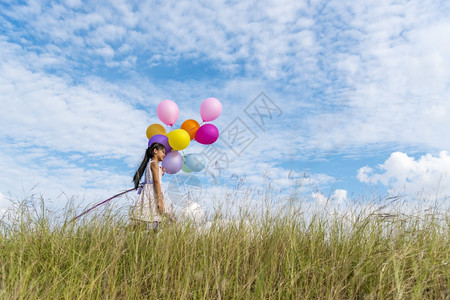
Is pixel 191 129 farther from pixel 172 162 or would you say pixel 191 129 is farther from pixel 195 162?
pixel 172 162

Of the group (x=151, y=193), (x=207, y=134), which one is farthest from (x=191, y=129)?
(x=151, y=193)

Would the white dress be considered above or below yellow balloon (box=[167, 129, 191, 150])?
below

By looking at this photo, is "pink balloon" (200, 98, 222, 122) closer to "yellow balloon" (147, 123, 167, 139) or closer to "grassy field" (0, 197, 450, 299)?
"yellow balloon" (147, 123, 167, 139)

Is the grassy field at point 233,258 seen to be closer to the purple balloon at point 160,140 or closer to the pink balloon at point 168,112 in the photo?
the purple balloon at point 160,140

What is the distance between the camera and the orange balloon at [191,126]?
639 cm

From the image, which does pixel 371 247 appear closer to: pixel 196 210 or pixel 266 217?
pixel 266 217

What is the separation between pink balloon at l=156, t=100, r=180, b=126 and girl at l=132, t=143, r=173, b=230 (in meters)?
1.18

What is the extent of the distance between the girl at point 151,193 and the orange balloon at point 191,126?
1207 mm

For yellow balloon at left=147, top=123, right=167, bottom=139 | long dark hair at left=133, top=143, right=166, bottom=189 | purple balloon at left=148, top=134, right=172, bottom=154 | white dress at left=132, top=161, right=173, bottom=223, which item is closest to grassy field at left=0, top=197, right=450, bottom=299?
white dress at left=132, top=161, right=173, bottom=223

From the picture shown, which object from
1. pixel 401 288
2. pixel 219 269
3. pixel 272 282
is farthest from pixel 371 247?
pixel 219 269

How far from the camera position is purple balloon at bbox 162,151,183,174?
19.4 ft

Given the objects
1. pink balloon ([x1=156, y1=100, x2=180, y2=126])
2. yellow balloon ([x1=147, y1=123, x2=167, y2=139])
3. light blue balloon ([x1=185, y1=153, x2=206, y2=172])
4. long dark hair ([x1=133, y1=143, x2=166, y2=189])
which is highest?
pink balloon ([x1=156, y1=100, x2=180, y2=126])

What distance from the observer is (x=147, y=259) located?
333 cm

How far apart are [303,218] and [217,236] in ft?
2.92
